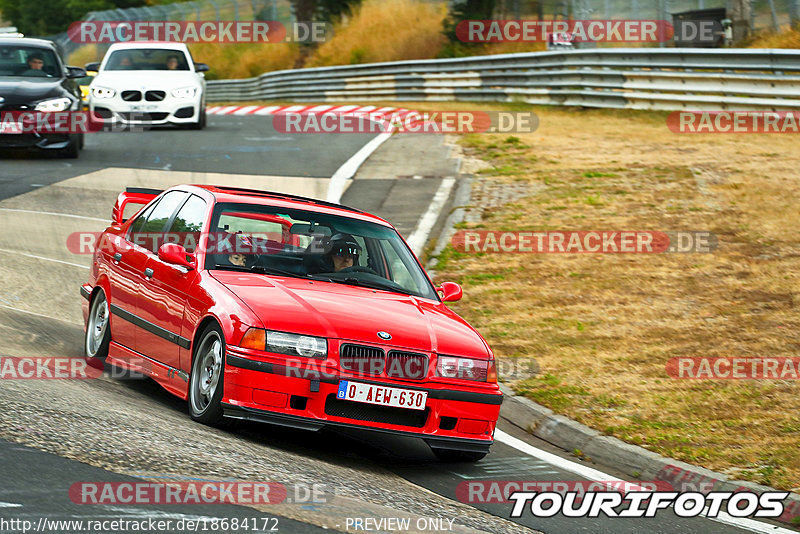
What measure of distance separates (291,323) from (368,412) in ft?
2.15

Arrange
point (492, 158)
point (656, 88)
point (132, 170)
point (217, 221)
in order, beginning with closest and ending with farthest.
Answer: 1. point (217, 221)
2. point (132, 170)
3. point (492, 158)
4. point (656, 88)

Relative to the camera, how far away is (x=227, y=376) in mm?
6516

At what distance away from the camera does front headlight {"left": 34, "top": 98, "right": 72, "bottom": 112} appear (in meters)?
18.4

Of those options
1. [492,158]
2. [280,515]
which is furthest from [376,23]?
[280,515]

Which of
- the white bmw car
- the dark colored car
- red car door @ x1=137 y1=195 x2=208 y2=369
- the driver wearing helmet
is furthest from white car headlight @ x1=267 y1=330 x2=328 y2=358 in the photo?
the white bmw car

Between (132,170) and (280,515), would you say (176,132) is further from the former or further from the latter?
(280,515)

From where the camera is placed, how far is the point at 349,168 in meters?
18.7

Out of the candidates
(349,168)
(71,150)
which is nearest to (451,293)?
(349,168)

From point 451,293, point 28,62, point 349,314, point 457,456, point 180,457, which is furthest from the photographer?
point 28,62

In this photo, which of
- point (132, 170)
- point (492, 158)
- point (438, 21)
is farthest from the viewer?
point (438, 21)

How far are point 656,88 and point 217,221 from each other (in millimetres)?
17947

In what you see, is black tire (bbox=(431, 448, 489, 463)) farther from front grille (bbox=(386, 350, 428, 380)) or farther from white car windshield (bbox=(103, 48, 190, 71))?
white car windshield (bbox=(103, 48, 190, 71))

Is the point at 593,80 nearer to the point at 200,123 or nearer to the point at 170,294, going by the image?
the point at 200,123

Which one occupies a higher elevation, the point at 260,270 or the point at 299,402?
the point at 260,270
